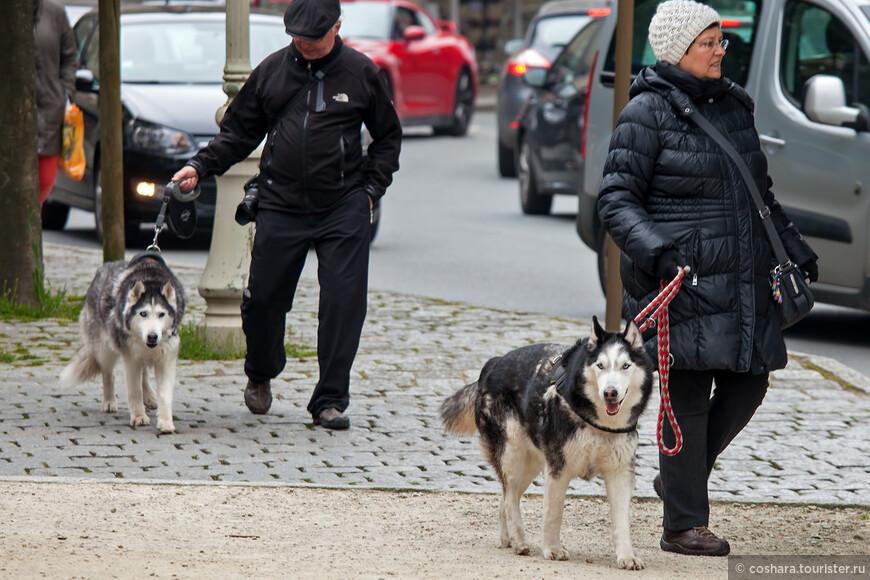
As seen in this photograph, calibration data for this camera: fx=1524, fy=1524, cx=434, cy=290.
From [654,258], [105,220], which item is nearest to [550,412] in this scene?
[654,258]

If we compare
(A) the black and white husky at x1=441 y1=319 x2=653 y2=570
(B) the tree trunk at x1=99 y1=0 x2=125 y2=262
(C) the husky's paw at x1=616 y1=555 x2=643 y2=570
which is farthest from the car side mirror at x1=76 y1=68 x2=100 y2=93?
(C) the husky's paw at x1=616 y1=555 x2=643 y2=570

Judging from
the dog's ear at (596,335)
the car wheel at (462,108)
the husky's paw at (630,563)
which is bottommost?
the car wheel at (462,108)

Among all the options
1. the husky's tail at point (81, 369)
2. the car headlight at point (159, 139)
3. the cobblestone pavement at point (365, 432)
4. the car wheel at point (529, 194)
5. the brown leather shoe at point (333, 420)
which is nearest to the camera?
the cobblestone pavement at point (365, 432)

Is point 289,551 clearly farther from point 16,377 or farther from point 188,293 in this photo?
point 188,293

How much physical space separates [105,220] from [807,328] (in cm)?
476

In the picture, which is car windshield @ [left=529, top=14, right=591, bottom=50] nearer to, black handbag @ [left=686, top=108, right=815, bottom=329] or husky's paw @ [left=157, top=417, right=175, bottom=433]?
husky's paw @ [left=157, top=417, right=175, bottom=433]

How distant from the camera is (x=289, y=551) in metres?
5.21

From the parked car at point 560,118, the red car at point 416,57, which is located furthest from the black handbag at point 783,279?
the red car at point 416,57

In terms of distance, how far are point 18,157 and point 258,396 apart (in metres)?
3.38

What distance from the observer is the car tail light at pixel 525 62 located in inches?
717

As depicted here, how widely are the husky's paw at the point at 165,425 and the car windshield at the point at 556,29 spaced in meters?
13.1

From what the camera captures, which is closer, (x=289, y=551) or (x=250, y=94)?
(x=289, y=551)

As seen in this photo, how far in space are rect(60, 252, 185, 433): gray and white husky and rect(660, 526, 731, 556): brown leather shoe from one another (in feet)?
8.93

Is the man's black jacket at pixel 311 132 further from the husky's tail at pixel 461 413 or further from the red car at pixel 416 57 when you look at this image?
the red car at pixel 416 57
